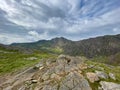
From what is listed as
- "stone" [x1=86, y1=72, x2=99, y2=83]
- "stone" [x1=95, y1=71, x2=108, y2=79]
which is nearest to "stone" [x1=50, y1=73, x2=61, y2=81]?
"stone" [x1=86, y1=72, x2=99, y2=83]

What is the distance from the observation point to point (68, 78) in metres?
31.0

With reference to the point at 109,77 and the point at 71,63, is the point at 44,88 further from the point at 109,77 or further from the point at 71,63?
the point at 109,77

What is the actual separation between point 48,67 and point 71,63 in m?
4.95

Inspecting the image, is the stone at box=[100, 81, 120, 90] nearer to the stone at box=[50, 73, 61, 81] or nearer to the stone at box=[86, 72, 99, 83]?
the stone at box=[86, 72, 99, 83]

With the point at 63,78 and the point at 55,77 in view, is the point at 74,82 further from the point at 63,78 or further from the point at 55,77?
the point at 55,77

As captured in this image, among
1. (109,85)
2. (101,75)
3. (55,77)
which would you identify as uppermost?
(101,75)

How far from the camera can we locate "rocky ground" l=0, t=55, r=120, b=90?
97.9 ft

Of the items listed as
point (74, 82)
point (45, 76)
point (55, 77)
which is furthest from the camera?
point (45, 76)

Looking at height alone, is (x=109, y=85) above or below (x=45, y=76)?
below

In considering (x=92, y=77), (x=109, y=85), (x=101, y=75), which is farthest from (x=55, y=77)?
(x=109, y=85)

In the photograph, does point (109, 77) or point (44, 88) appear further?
point (109, 77)

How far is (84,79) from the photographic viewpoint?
31.0 meters

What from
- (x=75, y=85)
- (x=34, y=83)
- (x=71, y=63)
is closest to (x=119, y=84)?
(x=75, y=85)

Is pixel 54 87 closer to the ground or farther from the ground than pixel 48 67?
closer to the ground
